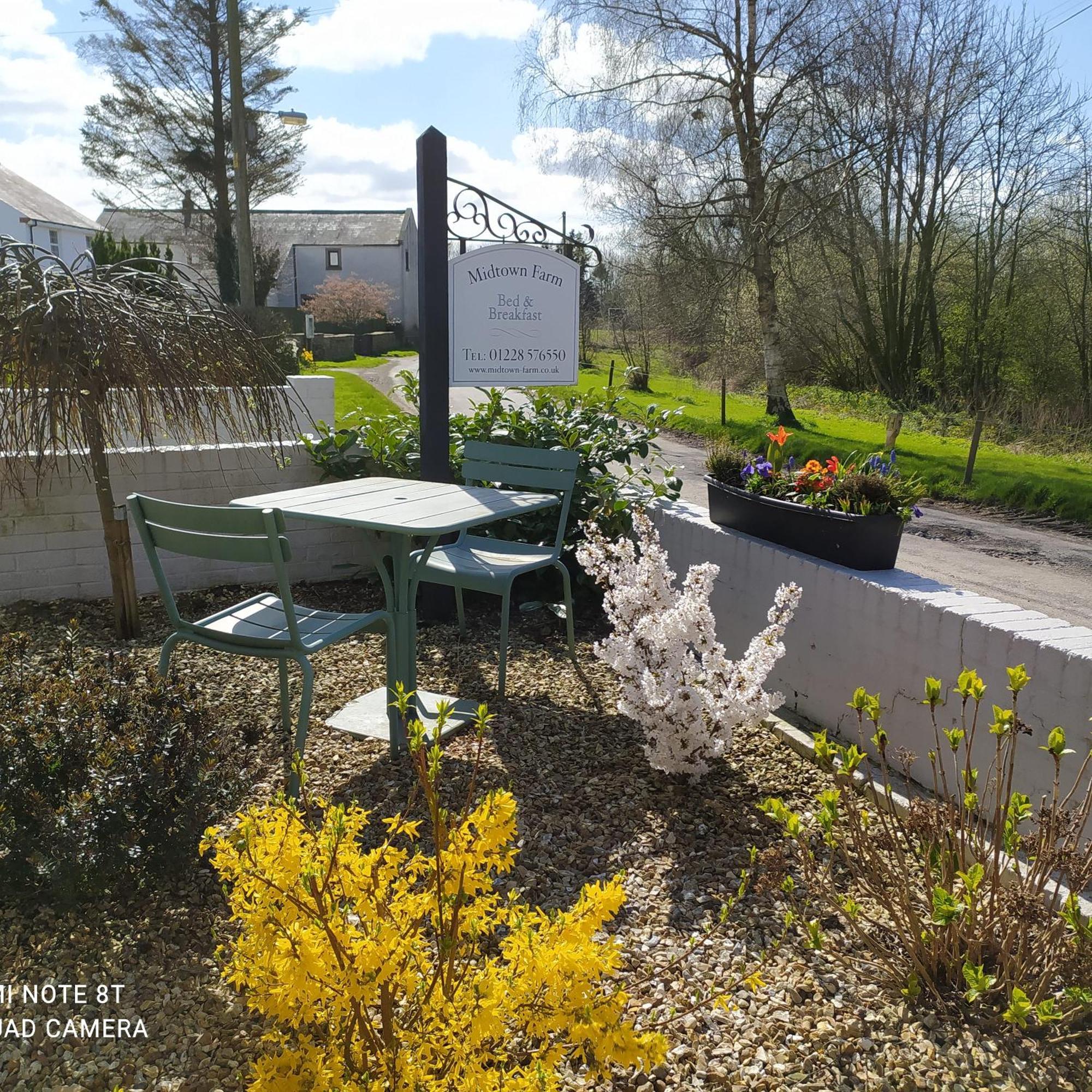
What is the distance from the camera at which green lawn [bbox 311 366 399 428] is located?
43.3 feet

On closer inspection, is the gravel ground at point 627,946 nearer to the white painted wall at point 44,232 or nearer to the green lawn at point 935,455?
the green lawn at point 935,455

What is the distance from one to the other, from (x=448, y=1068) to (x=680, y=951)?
93 centimetres

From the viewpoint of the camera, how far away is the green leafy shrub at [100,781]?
2.07m

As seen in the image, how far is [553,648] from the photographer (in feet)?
14.8

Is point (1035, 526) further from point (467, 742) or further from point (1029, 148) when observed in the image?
point (1029, 148)

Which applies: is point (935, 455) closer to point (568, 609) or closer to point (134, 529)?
point (568, 609)

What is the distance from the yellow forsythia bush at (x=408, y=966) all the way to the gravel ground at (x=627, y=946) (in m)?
0.42

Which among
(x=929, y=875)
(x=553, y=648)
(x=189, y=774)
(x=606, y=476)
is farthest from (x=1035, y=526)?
(x=189, y=774)

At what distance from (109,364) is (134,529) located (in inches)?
63.4

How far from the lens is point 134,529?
5066mm

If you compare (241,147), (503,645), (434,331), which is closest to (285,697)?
(503,645)

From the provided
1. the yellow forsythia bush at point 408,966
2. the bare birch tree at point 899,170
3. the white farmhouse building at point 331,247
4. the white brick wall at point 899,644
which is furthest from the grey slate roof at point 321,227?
the yellow forsythia bush at point 408,966

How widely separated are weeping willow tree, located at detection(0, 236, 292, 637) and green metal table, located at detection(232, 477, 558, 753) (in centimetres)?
77

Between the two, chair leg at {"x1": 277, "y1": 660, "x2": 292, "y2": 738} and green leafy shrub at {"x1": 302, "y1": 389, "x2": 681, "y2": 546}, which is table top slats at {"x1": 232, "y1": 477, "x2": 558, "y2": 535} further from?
green leafy shrub at {"x1": 302, "y1": 389, "x2": 681, "y2": 546}
